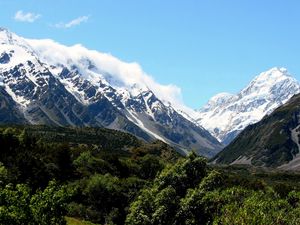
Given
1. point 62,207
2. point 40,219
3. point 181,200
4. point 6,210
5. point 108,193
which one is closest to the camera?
point 6,210

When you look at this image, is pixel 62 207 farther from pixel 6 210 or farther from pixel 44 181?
pixel 44 181

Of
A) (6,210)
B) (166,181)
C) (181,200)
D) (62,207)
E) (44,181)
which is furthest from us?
(44,181)

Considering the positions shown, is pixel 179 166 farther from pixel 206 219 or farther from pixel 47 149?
pixel 47 149

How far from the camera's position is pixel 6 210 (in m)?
47.2

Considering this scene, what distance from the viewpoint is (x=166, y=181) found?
105250 mm

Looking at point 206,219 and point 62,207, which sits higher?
point 206,219

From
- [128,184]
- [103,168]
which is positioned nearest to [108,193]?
[128,184]

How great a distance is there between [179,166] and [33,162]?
48.9m

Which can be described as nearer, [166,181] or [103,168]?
[166,181]

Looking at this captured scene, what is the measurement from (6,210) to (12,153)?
341 ft

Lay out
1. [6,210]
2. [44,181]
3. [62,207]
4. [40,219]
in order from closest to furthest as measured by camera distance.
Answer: [6,210], [40,219], [62,207], [44,181]

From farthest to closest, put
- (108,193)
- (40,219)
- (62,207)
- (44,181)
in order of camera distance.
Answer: (108,193)
(44,181)
(62,207)
(40,219)

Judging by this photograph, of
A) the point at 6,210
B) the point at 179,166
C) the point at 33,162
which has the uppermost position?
the point at 179,166

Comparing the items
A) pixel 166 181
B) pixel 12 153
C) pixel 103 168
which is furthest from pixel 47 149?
pixel 166 181
